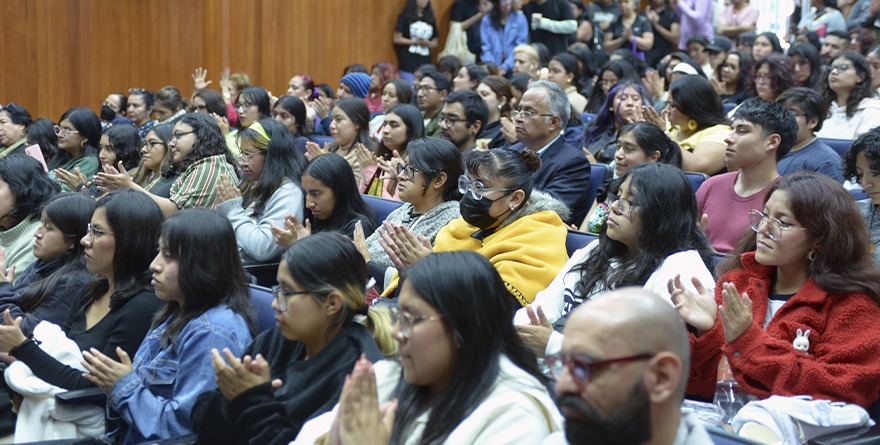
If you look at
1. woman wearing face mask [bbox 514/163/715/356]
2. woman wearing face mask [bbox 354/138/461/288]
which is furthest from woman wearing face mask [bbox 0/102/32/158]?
woman wearing face mask [bbox 514/163/715/356]

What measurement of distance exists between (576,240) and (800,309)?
1043 mm

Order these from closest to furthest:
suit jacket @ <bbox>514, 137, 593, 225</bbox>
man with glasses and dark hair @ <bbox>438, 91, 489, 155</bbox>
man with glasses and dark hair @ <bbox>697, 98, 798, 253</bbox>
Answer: man with glasses and dark hair @ <bbox>697, 98, 798, 253</bbox> → suit jacket @ <bbox>514, 137, 593, 225</bbox> → man with glasses and dark hair @ <bbox>438, 91, 489, 155</bbox>

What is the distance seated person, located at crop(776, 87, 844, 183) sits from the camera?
432 cm

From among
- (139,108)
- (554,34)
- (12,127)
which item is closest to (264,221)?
(12,127)

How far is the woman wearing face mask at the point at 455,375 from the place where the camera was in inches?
71.4

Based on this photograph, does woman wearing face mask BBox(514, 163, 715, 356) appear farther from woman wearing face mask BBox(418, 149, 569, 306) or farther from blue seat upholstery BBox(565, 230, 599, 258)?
blue seat upholstery BBox(565, 230, 599, 258)

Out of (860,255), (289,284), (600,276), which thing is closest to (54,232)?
→ (289,284)

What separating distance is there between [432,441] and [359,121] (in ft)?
13.1

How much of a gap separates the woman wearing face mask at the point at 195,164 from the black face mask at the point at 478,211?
5.94 ft

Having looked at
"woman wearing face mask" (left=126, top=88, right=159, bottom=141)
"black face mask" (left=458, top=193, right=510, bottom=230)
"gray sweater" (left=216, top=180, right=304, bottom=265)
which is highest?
"black face mask" (left=458, top=193, right=510, bottom=230)

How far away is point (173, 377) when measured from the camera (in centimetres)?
265

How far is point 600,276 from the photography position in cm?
300

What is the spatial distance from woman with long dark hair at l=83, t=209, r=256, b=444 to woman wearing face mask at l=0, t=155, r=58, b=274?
164 cm

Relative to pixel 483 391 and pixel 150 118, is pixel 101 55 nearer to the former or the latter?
pixel 150 118
